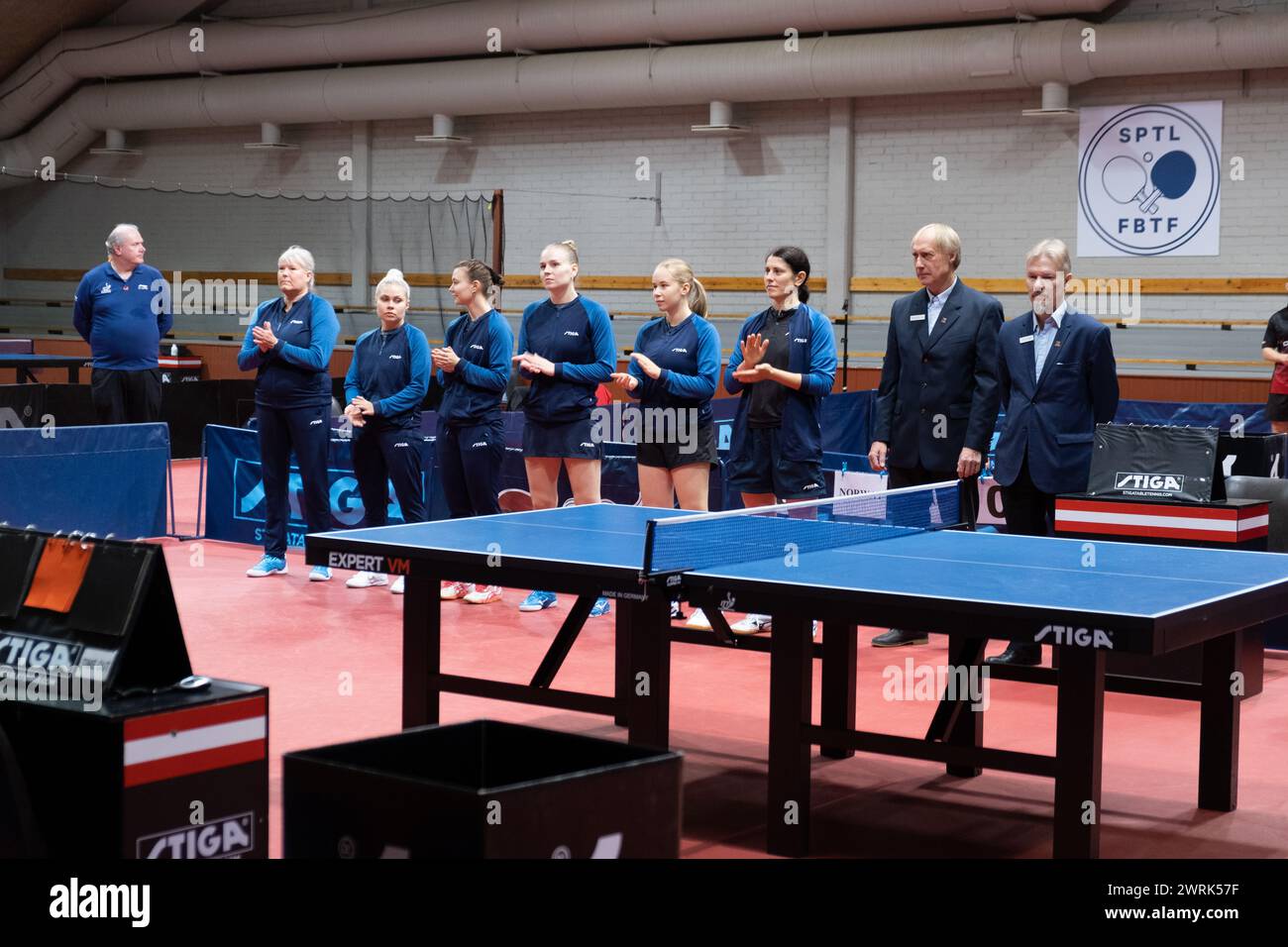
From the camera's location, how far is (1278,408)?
11.2 metres

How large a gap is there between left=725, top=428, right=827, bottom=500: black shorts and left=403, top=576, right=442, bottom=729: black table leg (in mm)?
2296

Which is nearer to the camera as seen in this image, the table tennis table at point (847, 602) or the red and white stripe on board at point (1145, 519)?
the table tennis table at point (847, 602)

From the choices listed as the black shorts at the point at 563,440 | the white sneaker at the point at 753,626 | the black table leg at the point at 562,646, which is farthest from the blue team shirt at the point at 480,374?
the black table leg at the point at 562,646

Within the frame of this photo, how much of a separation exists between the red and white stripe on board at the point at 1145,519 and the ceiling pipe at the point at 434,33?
7644mm

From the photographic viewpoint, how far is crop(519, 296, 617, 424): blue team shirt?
731 cm

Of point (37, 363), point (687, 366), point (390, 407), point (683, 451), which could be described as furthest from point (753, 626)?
point (37, 363)

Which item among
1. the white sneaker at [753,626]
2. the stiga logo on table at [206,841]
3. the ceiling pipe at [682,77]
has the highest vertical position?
the ceiling pipe at [682,77]

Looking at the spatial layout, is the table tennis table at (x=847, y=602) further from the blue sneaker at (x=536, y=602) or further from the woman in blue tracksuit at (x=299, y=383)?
the woman in blue tracksuit at (x=299, y=383)

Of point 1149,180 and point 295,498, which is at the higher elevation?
point 1149,180

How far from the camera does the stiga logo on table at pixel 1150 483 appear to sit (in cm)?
629

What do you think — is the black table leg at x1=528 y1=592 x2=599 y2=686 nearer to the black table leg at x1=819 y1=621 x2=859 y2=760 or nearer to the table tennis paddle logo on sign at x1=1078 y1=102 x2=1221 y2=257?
the black table leg at x1=819 y1=621 x2=859 y2=760

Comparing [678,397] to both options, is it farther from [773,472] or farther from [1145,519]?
[1145,519]

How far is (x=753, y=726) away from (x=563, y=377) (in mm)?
2293
